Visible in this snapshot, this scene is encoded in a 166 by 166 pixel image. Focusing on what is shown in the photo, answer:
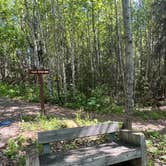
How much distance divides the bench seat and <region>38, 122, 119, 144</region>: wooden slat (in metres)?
0.24

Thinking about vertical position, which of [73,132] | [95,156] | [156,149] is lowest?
[156,149]

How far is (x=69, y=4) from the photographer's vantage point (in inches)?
482

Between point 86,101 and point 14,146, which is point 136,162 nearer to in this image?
point 14,146

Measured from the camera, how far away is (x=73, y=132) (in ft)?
13.4

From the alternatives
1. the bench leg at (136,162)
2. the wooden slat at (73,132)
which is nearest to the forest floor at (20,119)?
the wooden slat at (73,132)

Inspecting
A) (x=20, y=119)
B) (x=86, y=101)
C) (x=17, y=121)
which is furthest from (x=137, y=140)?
(x=86, y=101)

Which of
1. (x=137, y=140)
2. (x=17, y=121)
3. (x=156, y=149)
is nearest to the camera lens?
(x=137, y=140)

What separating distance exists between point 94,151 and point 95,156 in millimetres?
295

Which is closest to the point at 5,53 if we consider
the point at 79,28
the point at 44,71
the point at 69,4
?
the point at 79,28

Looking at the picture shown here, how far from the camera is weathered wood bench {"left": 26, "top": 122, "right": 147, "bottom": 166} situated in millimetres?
3594

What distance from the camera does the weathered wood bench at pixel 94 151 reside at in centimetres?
359

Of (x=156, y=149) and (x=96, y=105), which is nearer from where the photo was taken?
(x=156, y=149)

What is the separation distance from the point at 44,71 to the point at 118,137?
9.96ft

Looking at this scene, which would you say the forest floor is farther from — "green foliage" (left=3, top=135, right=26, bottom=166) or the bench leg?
the bench leg
